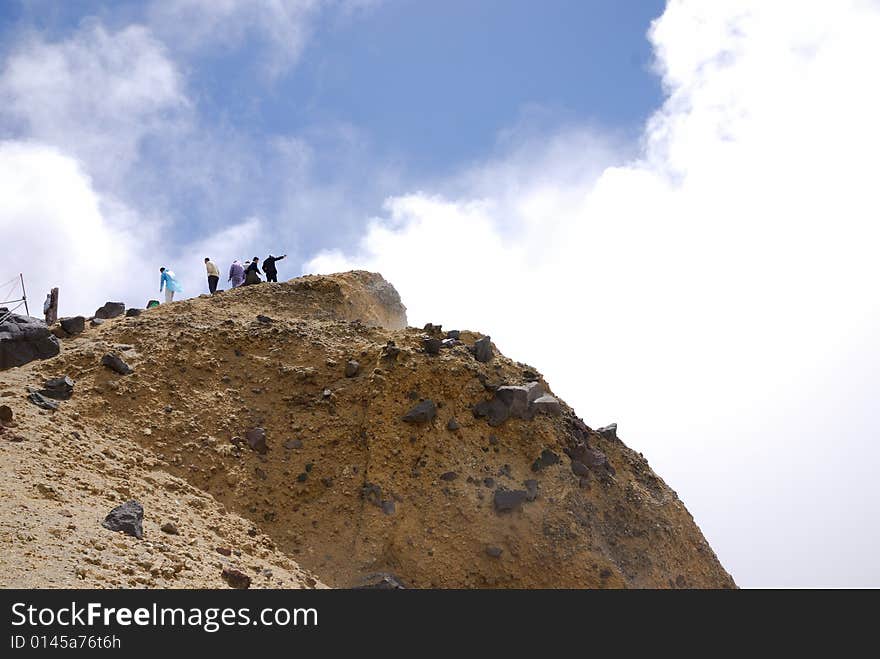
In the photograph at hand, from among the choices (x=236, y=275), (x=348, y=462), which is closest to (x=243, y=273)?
→ (x=236, y=275)

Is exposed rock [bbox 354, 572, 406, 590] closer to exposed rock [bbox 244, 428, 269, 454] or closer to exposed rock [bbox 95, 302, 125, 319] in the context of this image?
exposed rock [bbox 244, 428, 269, 454]

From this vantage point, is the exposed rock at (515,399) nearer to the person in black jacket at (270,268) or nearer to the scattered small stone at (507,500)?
the scattered small stone at (507,500)

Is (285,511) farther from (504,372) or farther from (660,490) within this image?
(660,490)

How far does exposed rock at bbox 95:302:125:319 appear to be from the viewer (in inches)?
707

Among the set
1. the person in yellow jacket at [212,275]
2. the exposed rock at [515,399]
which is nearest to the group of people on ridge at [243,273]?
the person in yellow jacket at [212,275]

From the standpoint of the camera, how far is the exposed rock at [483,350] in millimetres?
15289

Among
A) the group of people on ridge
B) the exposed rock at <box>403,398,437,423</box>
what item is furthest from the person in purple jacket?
the exposed rock at <box>403,398,437,423</box>

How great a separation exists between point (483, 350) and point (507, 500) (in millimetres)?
3619

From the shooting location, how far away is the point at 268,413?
14102 millimetres

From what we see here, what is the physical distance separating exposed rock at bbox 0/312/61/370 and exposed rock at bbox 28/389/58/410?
1708 mm

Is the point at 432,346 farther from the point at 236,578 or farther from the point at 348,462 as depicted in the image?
the point at 236,578

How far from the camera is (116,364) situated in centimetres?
1384

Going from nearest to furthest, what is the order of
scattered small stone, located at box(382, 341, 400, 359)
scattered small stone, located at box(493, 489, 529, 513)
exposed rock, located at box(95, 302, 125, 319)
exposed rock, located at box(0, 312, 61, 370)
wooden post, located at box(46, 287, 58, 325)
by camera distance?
scattered small stone, located at box(493, 489, 529, 513) → exposed rock, located at box(0, 312, 61, 370) → scattered small stone, located at box(382, 341, 400, 359) → exposed rock, located at box(95, 302, 125, 319) → wooden post, located at box(46, 287, 58, 325)

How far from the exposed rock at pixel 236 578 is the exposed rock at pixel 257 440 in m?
3.78
